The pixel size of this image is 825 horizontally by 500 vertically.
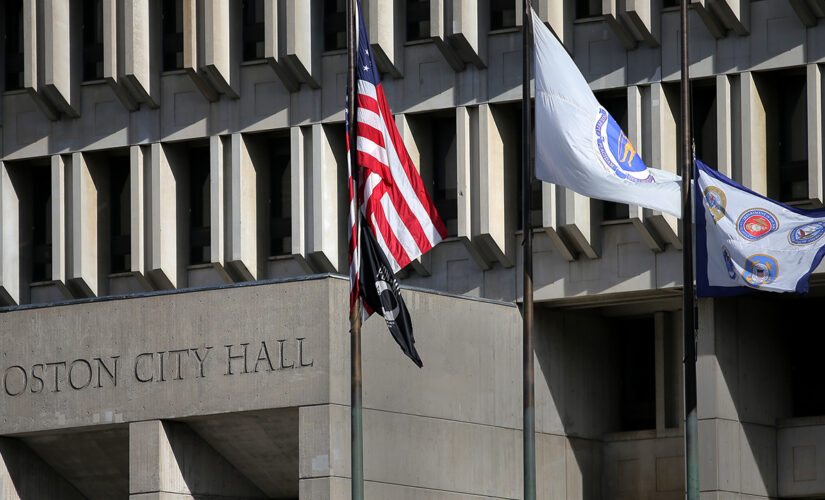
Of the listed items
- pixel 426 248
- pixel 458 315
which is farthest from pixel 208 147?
pixel 426 248

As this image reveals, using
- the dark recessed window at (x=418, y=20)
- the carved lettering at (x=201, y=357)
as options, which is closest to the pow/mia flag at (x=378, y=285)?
the carved lettering at (x=201, y=357)

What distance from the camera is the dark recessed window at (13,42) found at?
156 ft

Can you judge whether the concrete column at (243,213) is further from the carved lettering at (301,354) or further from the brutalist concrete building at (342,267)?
the carved lettering at (301,354)

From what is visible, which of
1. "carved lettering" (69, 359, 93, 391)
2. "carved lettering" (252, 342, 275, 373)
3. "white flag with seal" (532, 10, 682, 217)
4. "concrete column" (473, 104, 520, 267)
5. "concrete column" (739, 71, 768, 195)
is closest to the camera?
"white flag with seal" (532, 10, 682, 217)

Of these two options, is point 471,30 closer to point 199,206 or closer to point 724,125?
point 724,125

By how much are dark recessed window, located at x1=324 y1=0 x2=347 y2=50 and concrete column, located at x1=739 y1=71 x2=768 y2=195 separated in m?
8.61

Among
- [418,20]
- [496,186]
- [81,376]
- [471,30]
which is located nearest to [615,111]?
[496,186]

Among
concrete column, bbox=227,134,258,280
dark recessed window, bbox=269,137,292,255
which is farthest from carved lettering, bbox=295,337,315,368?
dark recessed window, bbox=269,137,292,255

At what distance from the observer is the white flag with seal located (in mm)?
31750

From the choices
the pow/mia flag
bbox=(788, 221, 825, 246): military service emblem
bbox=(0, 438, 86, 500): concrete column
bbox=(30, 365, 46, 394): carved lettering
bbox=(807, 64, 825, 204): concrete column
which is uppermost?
bbox=(807, 64, 825, 204): concrete column

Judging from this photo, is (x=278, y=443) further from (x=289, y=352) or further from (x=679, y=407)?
(x=679, y=407)

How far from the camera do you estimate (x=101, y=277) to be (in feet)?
151

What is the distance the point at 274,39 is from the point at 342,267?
4.83 m

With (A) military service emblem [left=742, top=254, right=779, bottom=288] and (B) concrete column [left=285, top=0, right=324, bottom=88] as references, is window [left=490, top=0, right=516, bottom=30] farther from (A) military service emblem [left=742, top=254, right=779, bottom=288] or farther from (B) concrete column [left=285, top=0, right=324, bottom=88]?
(A) military service emblem [left=742, top=254, right=779, bottom=288]
